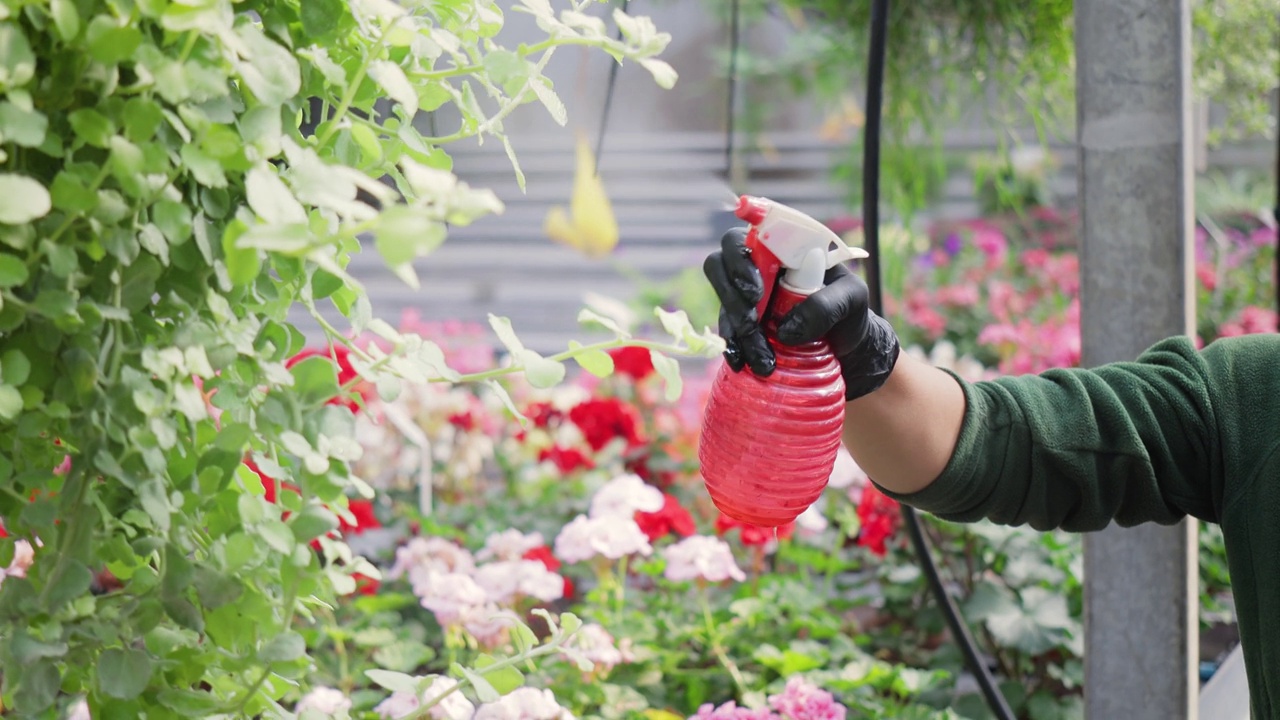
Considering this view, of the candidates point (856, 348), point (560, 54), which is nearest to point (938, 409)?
point (856, 348)

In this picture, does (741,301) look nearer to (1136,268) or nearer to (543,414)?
(1136,268)

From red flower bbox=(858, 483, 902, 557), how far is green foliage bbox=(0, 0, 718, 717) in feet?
3.24

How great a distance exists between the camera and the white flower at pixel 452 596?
1115mm

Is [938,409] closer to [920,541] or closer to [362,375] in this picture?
[920,541]

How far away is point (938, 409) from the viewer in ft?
2.75

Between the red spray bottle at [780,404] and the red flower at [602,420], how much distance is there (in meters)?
1.11

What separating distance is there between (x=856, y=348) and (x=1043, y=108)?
A: 1.11 meters

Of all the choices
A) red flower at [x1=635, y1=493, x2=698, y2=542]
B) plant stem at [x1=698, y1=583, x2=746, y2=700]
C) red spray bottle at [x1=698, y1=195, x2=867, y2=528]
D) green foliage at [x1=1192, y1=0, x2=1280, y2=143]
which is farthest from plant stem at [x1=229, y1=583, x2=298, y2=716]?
green foliage at [x1=1192, y1=0, x2=1280, y2=143]

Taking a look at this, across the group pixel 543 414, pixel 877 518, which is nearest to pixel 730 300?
pixel 877 518

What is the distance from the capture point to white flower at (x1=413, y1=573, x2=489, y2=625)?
1.12 m

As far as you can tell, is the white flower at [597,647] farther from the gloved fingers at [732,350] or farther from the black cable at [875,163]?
the gloved fingers at [732,350]

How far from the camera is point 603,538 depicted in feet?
3.95

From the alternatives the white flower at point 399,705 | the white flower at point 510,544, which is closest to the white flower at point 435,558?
the white flower at point 510,544

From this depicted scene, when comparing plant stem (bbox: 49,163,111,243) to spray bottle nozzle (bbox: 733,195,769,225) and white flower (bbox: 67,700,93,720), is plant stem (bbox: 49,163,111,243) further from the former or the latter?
white flower (bbox: 67,700,93,720)
